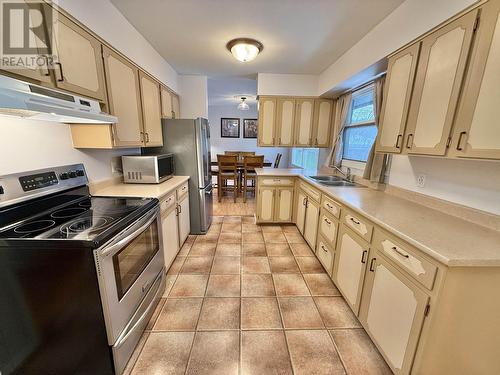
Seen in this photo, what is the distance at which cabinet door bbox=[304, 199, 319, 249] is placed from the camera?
2.54m

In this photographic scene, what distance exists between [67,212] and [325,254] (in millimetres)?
2285

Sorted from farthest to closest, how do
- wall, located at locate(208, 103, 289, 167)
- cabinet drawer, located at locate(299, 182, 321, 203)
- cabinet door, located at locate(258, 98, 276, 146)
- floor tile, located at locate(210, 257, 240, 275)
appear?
wall, located at locate(208, 103, 289, 167)
cabinet door, located at locate(258, 98, 276, 146)
cabinet drawer, located at locate(299, 182, 321, 203)
floor tile, located at locate(210, 257, 240, 275)

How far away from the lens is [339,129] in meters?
3.23

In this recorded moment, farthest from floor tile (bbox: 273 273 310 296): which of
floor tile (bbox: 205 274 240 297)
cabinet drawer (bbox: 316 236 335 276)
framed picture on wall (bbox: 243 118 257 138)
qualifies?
framed picture on wall (bbox: 243 118 257 138)

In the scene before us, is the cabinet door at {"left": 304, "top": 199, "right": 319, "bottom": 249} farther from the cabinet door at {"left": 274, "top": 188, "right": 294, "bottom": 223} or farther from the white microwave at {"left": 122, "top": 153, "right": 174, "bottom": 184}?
the white microwave at {"left": 122, "top": 153, "right": 174, "bottom": 184}

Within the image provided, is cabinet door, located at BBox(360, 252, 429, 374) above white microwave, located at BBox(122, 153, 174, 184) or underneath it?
underneath

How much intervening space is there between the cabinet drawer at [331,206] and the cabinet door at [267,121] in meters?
1.70

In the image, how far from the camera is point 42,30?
3.83 ft

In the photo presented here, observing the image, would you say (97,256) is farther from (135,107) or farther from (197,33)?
(197,33)

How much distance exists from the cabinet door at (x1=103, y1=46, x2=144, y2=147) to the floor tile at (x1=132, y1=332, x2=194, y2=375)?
1584 millimetres

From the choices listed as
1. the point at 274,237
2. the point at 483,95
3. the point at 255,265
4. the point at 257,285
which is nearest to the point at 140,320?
the point at 257,285

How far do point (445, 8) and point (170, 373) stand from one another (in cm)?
285

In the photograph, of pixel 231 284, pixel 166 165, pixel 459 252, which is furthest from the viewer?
pixel 166 165

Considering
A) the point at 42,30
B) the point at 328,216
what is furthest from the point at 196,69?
the point at 328,216
